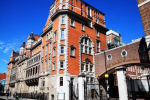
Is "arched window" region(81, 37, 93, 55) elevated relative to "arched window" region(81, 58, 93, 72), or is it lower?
elevated

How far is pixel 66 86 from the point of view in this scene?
2317cm

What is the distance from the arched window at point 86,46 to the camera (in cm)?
2963

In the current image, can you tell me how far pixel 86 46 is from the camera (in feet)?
99.4

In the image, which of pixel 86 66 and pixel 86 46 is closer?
pixel 86 66

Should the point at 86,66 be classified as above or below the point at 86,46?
below

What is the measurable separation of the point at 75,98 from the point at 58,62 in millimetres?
7561

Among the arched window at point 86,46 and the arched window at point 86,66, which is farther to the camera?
the arched window at point 86,46

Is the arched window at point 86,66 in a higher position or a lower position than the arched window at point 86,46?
lower

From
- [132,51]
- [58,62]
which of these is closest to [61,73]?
[58,62]

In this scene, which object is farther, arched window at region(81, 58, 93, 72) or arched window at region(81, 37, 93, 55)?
arched window at region(81, 37, 93, 55)

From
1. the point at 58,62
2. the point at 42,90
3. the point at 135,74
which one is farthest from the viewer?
the point at 135,74

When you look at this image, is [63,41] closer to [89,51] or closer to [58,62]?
[58,62]

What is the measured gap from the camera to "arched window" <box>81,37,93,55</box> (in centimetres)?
2963

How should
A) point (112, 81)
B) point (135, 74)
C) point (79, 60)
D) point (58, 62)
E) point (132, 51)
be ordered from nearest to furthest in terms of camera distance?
point (132, 51)
point (58, 62)
point (79, 60)
point (112, 81)
point (135, 74)
